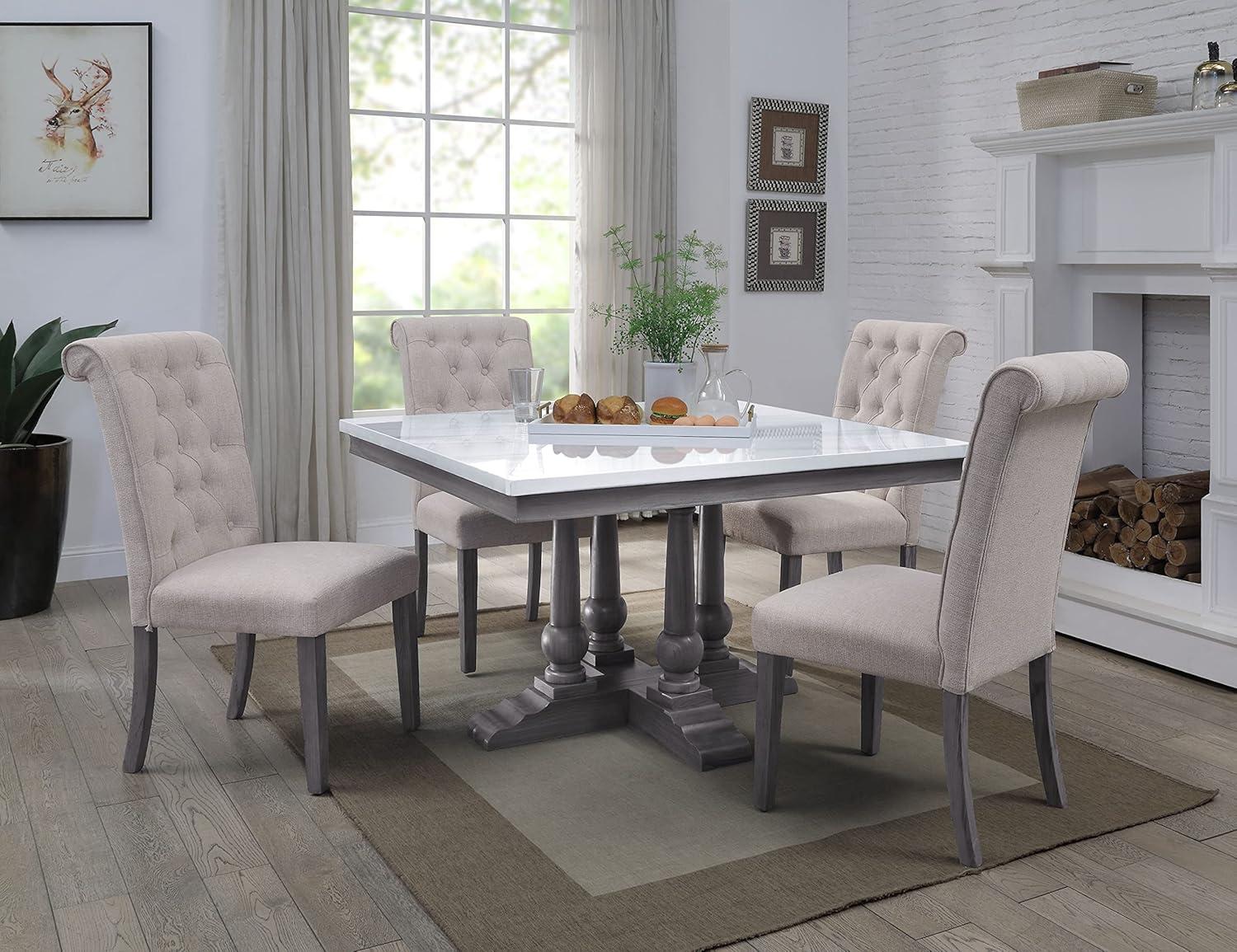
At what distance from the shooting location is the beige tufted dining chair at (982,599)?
87.6 inches

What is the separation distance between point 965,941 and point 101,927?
1.46 meters

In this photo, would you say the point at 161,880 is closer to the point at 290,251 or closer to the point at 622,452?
the point at 622,452

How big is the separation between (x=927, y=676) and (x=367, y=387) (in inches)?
197

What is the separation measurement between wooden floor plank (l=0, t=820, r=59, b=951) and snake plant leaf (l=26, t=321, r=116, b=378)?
202cm

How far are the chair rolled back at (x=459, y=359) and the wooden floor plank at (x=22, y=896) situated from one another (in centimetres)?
171

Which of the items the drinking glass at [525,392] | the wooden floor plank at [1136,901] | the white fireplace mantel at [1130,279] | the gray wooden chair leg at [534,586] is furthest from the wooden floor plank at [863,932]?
the gray wooden chair leg at [534,586]

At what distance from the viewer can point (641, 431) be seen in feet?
9.41

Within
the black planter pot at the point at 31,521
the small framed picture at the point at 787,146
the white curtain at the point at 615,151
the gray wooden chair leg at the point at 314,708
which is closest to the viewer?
the gray wooden chair leg at the point at 314,708

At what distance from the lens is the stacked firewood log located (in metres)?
3.74

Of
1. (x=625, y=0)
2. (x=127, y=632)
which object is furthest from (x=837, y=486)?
(x=625, y=0)

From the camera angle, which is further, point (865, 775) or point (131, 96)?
point (131, 96)

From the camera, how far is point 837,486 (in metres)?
2.63

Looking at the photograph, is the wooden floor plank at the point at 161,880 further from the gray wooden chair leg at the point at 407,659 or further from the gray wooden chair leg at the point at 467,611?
the gray wooden chair leg at the point at 467,611

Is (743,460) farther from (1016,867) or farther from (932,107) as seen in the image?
(932,107)
